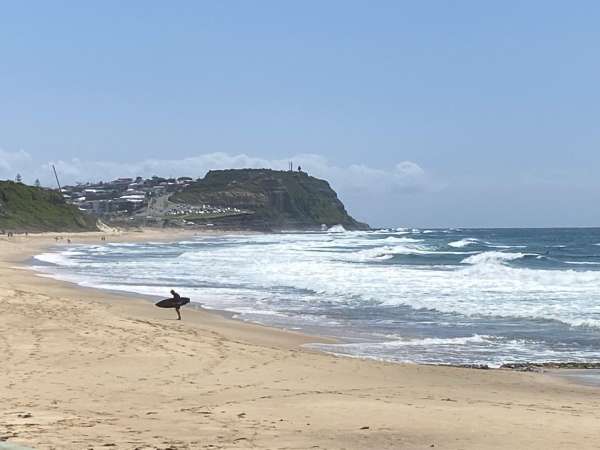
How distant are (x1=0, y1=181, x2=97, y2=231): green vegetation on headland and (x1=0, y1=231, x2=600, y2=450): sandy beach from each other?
84.5 m

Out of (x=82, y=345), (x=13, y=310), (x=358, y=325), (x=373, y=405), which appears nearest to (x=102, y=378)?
(x=82, y=345)

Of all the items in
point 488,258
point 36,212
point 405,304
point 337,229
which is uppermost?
point 36,212

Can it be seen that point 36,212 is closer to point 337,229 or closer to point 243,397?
point 337,229

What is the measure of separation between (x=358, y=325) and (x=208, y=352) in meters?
5.60

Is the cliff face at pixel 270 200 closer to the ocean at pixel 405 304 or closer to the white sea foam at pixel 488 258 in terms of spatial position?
the white sea foam at pixel 488 258

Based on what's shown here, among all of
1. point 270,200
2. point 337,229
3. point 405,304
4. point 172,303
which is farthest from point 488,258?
point 270,200

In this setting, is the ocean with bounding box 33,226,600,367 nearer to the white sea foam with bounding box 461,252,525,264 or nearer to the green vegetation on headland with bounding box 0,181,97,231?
the white sea foam with bounding box 461,252,525,264

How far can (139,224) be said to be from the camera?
5271 inches

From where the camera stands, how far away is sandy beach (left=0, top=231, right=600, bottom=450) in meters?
5.71

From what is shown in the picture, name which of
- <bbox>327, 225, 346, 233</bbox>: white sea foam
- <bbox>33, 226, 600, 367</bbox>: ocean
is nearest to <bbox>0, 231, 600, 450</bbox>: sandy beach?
<bbox>33, 226, 600, 367</bbox>: ocean

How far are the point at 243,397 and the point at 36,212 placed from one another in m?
100

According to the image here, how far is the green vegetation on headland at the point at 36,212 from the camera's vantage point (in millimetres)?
93438

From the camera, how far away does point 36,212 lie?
10038cm

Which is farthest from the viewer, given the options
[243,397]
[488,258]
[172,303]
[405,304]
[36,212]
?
[36,212]
